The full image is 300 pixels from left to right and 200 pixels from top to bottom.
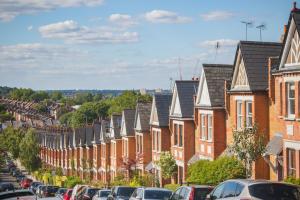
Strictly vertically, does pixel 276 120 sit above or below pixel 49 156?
above

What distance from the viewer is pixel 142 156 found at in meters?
49.1

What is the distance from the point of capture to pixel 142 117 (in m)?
50.1

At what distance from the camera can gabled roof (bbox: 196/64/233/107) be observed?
3541 centimetres

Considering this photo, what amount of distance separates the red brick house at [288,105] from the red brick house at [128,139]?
2379cm

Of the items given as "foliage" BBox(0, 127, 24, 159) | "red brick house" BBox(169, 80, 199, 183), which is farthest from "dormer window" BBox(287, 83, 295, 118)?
"foliage" BBox(0, 127, 24, 159)

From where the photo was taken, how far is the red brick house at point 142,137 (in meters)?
49.2

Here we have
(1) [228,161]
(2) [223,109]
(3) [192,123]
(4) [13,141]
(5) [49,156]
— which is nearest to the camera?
(1) [228,161]

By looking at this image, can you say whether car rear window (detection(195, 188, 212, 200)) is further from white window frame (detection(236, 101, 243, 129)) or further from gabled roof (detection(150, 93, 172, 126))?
gabled roof (detection(150, 93, 172, 126))

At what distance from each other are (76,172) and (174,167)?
4657 centimetres

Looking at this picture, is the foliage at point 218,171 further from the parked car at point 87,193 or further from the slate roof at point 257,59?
the parked car at point 87,193

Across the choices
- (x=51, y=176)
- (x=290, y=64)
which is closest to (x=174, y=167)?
(x=290, y=64)

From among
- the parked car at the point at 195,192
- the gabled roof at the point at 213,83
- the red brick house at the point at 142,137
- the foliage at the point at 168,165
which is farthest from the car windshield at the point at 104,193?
the red brick house at the point at 142,137

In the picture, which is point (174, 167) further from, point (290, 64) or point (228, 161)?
point (290, 64)

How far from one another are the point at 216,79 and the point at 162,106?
10094 mm
